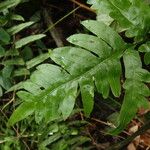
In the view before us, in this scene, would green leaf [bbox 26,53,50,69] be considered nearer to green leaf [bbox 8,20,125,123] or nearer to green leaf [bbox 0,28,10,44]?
green leaf [bbox 0,28,10,44]

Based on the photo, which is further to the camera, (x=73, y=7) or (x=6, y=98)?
(x=73, y=7)

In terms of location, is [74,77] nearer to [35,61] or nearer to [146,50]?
[146,50]

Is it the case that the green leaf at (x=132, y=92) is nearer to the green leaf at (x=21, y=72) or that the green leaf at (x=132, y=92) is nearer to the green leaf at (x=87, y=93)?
the green leaf at (x=87, y=93)

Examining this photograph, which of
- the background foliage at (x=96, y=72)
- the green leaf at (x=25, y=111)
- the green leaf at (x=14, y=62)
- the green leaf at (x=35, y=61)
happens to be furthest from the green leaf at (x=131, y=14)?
the green leaf at (x=14, y=62)

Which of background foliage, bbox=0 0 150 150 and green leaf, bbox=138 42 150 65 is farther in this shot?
green leaf, bbox=138 42 150 65

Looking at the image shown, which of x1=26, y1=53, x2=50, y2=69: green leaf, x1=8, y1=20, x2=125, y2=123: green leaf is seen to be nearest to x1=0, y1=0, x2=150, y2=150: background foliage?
x1=8, y1=20, x2=125, y2=123: green leaf

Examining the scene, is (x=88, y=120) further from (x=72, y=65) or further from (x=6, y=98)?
(x=72, y=65)

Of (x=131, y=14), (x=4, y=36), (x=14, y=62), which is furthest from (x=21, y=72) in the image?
(x=131, y=14)

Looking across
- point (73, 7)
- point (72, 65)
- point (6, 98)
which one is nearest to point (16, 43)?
point (6, 98)
